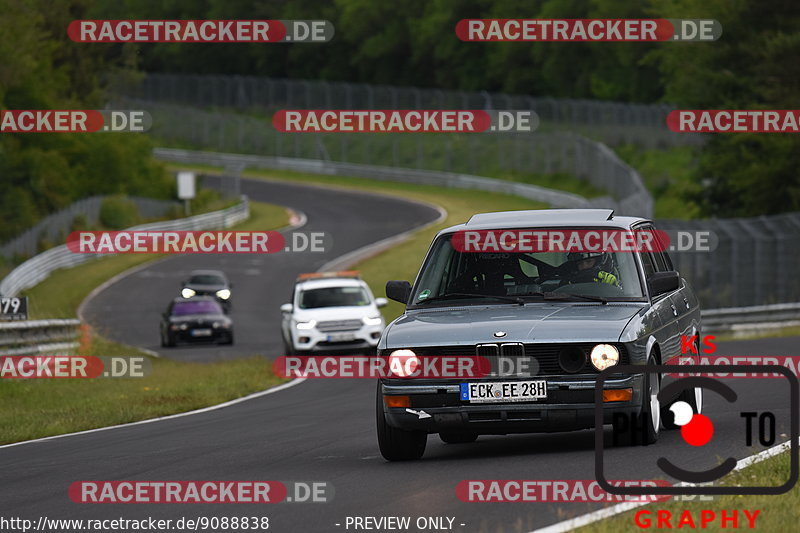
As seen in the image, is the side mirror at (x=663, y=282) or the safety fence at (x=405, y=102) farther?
the safety fence at (x=405, y=102)

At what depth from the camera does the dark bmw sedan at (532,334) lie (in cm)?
1081


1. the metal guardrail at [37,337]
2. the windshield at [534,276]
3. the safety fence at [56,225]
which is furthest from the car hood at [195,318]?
the windshield at [534,276]

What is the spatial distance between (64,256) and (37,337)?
33089mm

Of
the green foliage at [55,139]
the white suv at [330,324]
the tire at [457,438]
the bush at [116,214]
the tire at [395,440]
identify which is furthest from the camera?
the bush at [116,214]

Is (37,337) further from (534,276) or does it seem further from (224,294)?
(224,294)

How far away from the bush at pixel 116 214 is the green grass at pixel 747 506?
62.6 meters

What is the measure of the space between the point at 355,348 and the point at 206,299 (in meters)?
8.47

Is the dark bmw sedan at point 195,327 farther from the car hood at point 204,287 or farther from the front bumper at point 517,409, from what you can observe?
the front bumper at point 517,409

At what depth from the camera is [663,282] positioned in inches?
466

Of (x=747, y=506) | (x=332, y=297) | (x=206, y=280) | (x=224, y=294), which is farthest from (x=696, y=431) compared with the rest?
(x=206, y=280)

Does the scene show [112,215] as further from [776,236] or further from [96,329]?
[776,236]

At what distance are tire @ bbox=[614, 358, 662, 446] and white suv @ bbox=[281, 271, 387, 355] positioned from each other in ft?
58.6

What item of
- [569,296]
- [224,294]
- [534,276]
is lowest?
[224,294]

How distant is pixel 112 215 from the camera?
71.2m
